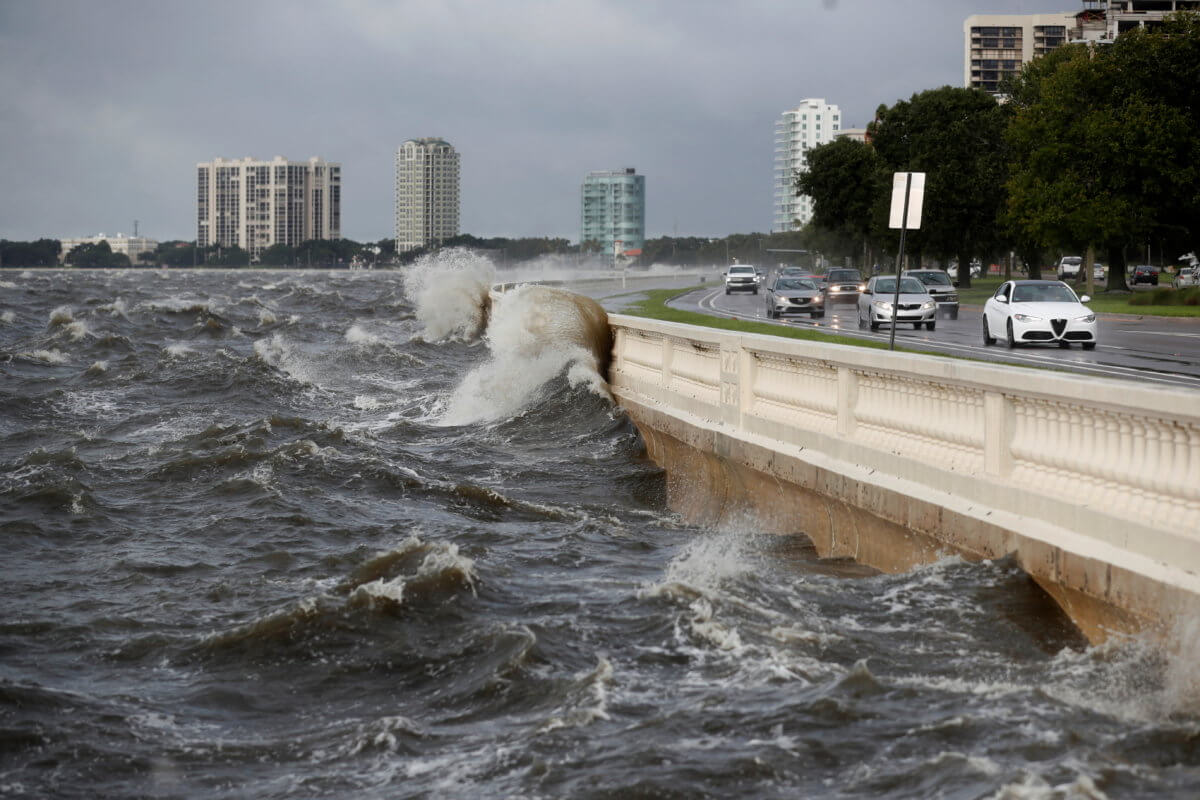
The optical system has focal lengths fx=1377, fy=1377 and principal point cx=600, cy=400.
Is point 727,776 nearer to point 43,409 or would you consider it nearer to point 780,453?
point 780,453

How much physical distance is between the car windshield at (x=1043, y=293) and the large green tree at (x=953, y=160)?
135 ft

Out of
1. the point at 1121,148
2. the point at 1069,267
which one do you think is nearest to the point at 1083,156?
the point at 1121,148

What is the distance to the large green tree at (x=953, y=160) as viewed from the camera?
7331 centimetres

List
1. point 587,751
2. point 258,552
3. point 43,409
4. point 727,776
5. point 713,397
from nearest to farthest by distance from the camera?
point 727,776, point 587,751, point 258,552, point 713,397, point 43,409

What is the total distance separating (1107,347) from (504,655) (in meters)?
24.8

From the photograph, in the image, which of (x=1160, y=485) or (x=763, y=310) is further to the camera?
(x=763, y=310)

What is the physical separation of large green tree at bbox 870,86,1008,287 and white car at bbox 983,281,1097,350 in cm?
4143

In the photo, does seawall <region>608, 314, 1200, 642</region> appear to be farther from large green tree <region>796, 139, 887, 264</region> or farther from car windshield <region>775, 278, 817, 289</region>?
large green tree <region>796, 139, 887, 264</region>

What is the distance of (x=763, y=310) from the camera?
5234cm

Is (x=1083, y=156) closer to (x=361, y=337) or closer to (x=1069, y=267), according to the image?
(x=361, y=337)

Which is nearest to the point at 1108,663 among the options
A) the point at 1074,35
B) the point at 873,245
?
the point at 873,245

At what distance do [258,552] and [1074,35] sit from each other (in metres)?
163

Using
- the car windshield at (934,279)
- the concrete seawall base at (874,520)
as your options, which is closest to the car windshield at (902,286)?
the car windshield at (934,279)

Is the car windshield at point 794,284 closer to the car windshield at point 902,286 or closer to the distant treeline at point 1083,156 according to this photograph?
the distant treeline at point 1083,156
